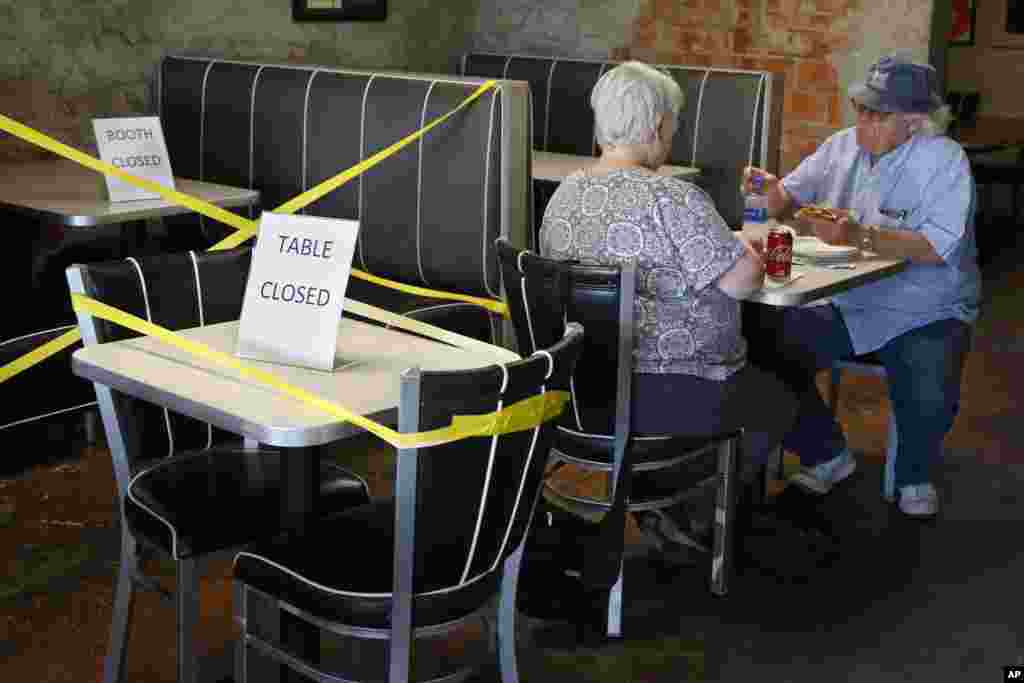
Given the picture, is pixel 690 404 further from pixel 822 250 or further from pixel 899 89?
pixel 899 89

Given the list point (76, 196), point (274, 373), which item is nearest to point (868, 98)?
point (274, 373)

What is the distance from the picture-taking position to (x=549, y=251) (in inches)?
130

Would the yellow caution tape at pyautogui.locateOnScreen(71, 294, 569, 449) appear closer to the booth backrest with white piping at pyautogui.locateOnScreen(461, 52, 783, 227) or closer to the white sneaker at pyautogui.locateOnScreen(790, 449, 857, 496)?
the white sneaker at pyautogui.locateOnScreen(790, 449, 857, 496)

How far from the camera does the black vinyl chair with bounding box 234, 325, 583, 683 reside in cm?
221

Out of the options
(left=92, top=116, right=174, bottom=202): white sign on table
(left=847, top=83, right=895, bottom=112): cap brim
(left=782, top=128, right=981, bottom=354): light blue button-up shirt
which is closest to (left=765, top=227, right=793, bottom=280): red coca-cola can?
(left=782, top=128, right=981, bottom=354): light blue button-up shirt

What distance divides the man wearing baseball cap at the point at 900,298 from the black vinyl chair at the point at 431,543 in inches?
66.5

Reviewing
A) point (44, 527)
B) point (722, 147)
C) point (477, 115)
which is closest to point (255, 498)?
point (44, 527)

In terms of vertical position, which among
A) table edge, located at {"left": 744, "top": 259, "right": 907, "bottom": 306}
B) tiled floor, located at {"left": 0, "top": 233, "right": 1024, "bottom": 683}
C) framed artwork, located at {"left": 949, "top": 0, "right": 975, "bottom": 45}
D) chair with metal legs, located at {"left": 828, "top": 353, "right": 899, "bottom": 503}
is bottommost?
tiled floor, located at {"left": 0, "top": 233, "right": 1024, "bottom": 683}

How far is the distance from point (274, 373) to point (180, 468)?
0.46 m

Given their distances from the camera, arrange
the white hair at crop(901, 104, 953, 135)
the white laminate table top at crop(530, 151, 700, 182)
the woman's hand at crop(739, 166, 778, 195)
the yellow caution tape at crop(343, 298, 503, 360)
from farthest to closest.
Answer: the white laminate table top at crop(530, 151, 700, 182), the woman's hand at crop(739, 166, 778, 195), the white hair at crop(901, 104, 953, 135), the yellow caution tape at crop(343, 298, 503, 360)

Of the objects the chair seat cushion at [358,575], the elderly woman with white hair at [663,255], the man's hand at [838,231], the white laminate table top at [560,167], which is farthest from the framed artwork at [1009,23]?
the chair seat cushion at [358,575]

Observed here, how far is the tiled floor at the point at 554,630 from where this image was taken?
10.3 ft

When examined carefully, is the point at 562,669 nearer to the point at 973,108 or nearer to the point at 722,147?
the point at 722,147

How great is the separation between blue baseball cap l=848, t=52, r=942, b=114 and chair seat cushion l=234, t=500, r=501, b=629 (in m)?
2.10
